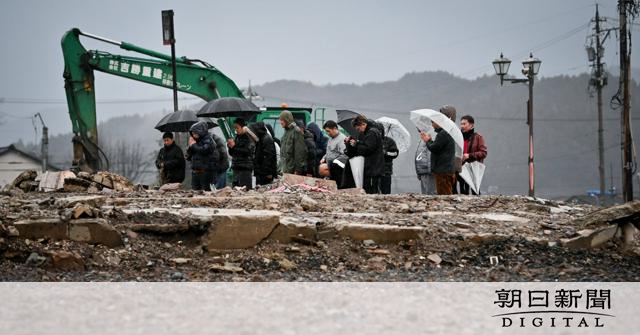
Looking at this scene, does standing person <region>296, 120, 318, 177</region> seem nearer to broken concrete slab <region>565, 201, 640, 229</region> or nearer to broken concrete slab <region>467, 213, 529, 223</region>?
broken concrete slab <region>467, 213, 529, 223</region>

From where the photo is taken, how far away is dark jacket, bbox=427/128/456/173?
14.4m

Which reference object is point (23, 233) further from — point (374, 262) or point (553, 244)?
point (553, 244)

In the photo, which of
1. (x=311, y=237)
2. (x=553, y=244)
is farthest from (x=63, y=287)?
(x=553, y=244)

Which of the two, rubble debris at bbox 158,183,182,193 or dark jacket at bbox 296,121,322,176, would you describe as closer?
rubble debris at bbox 158,183,182,193

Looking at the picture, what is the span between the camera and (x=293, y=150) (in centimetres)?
1647

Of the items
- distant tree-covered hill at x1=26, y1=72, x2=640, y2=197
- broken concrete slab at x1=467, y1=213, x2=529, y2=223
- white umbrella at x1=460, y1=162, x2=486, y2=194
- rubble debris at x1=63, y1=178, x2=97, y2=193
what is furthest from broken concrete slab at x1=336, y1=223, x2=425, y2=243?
distant tree-covered hill at x1=26, y1=72, x2=640, y2=197

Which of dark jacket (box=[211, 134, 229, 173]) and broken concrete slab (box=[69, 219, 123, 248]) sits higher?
dark jacket (box=[211, 134, 229, 173])

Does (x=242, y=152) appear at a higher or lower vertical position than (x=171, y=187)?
higher

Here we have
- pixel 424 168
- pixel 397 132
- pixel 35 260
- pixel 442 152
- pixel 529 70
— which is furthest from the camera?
pixel 529 70

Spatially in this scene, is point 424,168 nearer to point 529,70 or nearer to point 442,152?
point 442,152

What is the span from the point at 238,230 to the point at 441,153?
569 cm

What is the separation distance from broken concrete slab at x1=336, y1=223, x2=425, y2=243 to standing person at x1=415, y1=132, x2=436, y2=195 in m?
5.55

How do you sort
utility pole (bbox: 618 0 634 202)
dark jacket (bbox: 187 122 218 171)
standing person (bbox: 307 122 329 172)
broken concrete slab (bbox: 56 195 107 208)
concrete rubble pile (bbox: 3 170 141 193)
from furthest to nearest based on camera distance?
utility pole (bbox: 618 0 634 202)
standing person (bbox: 307 122 329 172)
concrete rubble pile (bbox: 3 170 141 193)
dark jacket (bbox: 187 122 218 171)
broken concrete slab (bbox: 56 195 107 208)

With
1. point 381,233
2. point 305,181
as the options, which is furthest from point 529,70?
point 381,233
